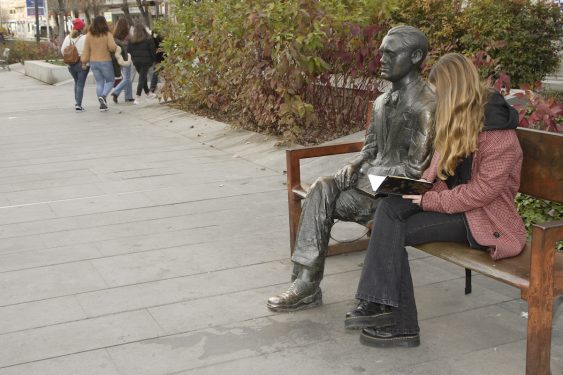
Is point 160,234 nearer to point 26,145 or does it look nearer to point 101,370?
point 101,370

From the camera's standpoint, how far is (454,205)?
402 centimetres

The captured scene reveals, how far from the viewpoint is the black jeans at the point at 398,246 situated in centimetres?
403

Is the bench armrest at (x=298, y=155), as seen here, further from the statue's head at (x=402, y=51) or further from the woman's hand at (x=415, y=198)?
the woman's hand at (x=415, y=198)

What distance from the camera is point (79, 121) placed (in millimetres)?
13797

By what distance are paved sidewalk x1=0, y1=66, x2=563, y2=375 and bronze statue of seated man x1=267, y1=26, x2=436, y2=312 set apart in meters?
0.24

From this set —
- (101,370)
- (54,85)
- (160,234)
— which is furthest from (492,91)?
(54,85)

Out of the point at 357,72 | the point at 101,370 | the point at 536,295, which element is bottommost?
the point at 101,370

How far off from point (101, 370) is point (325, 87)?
6747mm

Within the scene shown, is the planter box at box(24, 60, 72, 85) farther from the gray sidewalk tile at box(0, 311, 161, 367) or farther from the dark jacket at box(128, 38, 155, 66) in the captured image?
the gray sidewalk tile at box(0, 311, 161, 367)

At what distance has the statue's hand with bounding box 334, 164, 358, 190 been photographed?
476cm

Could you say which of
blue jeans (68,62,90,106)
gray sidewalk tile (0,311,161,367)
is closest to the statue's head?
gray sidewalk tile (0,311,161,367)

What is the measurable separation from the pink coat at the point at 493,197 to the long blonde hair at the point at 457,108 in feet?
0.25

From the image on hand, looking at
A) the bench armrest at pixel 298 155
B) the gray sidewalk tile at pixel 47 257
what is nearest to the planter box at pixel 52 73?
the gray sidewalk tile at pixel 47 257

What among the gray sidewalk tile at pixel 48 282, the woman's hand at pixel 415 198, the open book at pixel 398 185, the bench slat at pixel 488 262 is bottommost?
the gray sidewalk tile at pixel 48 282
